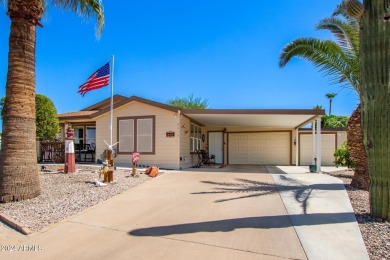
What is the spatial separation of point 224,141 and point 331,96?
103 feet

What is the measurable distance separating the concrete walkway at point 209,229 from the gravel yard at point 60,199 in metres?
0.32

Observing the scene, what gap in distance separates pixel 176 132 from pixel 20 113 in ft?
22.7

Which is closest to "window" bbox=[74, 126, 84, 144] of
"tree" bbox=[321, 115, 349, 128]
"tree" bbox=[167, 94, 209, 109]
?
"tree" bbox=[321, 115, 349, 128]

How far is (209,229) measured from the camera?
456 centimetres

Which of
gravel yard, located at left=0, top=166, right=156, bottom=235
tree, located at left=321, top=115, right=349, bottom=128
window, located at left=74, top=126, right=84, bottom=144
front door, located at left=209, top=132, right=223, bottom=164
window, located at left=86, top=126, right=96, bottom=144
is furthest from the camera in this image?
tree, located at left=321, top=115, right=349, bottom=128

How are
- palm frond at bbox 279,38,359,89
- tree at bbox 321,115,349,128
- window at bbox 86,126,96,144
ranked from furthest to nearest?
1. tree at bbox 321,115,349,128
2. window at bbox 86,126,96,144
3. palm frond at bbox 279,38,359,89

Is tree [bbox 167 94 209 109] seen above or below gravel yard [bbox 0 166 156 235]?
above

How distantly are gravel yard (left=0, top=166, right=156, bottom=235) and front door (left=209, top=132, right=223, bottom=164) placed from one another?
10103 millimetres

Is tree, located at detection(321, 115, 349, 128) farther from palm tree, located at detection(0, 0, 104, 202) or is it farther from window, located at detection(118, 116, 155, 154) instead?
palm tree, located at detection(0, 0, 104, 202)

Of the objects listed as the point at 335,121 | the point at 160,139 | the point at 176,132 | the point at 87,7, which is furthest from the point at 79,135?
the point at 335,121

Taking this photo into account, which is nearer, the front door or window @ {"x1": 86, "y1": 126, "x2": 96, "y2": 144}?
window @ {"x1": 86, "y1": 126, "x2": 96, "y2": 144}

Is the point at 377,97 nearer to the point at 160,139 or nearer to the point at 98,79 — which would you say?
the point at 160,139

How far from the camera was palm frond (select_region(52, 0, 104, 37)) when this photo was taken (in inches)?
301

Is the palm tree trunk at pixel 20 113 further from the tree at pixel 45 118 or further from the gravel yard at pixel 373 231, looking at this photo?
the tree at pixel 45 118
